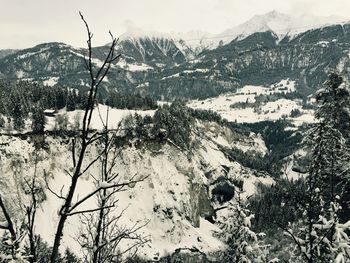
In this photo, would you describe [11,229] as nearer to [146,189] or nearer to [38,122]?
[38,122]

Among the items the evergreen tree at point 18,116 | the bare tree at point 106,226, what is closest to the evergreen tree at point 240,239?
the bare tree at point 106,226

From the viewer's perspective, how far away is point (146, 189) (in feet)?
529

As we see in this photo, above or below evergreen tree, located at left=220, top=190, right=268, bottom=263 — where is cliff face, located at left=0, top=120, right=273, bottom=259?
below

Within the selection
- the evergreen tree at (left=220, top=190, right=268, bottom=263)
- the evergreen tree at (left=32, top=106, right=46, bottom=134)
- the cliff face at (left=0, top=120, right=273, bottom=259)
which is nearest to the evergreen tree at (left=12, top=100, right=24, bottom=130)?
the evergreen tree at (left=32, top=106, right=46, bottom=134)

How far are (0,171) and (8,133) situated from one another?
15.7 meters

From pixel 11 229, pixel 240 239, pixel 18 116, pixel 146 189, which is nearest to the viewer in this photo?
pixel 11 229

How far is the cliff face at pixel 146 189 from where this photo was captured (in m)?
134

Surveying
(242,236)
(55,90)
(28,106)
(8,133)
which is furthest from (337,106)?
(55,90)

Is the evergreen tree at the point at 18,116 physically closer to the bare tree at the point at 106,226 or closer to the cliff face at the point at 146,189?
the cliff face at the point at 146,189

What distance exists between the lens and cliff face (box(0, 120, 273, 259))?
134m

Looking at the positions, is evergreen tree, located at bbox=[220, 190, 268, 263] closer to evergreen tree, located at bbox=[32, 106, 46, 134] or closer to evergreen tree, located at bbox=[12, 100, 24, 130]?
evergreen tree, located at bbox=[32, 106, 46, 134]

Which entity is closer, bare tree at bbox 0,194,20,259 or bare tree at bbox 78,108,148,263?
bare tree at bbox 0,194,20,259

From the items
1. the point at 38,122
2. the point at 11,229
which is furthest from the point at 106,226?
the point at 38,122

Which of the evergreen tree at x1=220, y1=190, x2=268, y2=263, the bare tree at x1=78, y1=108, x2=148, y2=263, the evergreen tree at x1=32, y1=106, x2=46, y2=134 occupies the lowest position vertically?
the evergreen tree at x1=32, y1=106, x2=46, y2=134
